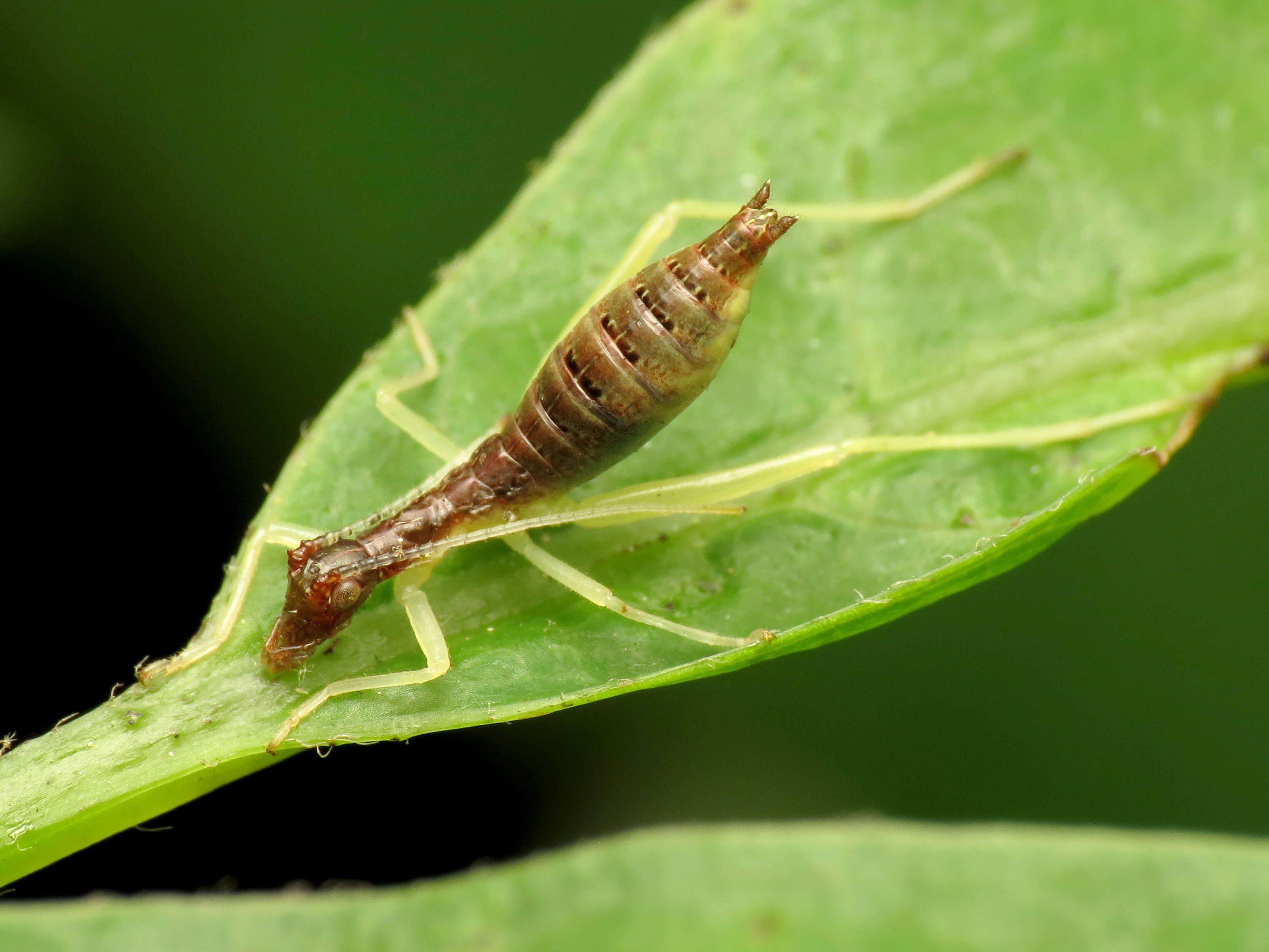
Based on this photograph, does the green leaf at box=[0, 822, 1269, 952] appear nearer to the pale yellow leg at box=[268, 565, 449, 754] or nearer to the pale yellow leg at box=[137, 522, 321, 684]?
the pale yellow leg at box=[268, 565, 449, 754]

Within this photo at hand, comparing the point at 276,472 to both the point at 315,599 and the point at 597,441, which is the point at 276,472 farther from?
the point at 597,441

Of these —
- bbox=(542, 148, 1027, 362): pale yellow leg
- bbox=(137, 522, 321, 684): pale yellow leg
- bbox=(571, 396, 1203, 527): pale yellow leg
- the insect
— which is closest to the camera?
bbox=(137, 522, 321, 684): pale yellow leg

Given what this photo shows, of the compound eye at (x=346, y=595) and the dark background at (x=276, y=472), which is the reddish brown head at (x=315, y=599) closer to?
the compound eye at (x=346, y=595)

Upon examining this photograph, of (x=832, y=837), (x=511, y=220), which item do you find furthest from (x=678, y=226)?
(x=832, y=837)

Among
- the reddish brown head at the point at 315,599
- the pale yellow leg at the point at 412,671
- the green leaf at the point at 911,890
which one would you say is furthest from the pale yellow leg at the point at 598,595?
the green leaf at the point at 911,890

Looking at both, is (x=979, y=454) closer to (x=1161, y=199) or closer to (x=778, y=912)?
(x=1161, y=199)

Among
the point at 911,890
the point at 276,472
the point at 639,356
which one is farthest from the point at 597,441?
the point at 911,890

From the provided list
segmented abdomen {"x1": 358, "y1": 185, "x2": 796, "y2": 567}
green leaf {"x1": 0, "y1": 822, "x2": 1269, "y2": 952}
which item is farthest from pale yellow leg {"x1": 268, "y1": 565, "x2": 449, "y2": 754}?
green leaf {"x1": 0, "y1": 822, "x2": 1269, "y2": 952}
